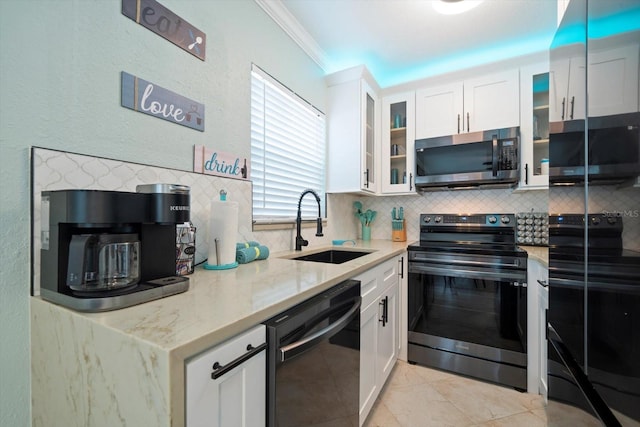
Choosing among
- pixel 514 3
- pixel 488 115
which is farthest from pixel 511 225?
pixel 514 3

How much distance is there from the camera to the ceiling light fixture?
5.66 feet

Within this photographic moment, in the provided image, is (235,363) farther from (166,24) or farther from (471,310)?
(471,310)

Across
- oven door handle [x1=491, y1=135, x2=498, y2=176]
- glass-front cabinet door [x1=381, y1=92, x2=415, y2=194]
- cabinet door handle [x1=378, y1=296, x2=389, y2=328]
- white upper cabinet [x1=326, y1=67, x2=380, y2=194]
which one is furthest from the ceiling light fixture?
cabinet door handle [x1=378, y1=296, x2=389, y2=328]

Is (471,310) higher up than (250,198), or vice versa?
(250,198)

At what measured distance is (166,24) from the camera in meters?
1.19

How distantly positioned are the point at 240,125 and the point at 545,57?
8.00ft

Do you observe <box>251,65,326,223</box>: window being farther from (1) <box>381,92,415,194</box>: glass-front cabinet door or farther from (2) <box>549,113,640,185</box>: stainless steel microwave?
(2) <box>549,113,640,185</box>: stainless steel microwave

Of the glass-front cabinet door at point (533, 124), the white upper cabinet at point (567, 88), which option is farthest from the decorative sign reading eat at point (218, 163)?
the glass-front cabinet door at point (533, 124)

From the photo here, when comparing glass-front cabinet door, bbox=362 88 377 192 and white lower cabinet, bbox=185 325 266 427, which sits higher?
glass-front cabinet door, bbox=362 88 377 192

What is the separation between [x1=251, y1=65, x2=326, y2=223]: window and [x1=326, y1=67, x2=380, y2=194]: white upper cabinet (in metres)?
0.13

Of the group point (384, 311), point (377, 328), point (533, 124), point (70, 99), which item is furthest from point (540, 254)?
point (70, 99)

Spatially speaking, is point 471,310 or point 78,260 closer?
point 78,260

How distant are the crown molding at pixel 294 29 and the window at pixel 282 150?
1.37 ft

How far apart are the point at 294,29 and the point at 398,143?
A: 1.41 m
